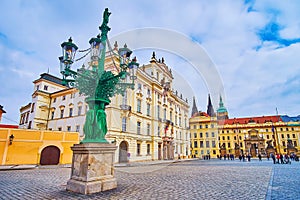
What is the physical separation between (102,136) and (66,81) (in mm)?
2881

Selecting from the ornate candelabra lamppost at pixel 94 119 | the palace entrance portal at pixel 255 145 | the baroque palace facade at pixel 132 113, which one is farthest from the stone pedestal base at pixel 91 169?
the palace entrance portal at pixel 255 145

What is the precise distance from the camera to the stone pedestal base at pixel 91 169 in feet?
21.1

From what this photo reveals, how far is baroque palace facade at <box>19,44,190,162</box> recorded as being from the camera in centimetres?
2478

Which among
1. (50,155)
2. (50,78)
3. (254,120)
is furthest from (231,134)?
(50,155)

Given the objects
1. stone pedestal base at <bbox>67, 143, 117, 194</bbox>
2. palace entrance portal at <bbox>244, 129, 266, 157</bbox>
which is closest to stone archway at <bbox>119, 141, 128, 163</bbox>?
stone pedestal base at <bbox>67, 143, 117, 194</bbox>

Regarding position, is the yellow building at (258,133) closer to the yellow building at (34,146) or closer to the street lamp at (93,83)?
the yellow building at (34,146)

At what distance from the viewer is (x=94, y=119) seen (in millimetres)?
7688

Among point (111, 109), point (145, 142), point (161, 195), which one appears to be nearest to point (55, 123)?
point (111, 109)

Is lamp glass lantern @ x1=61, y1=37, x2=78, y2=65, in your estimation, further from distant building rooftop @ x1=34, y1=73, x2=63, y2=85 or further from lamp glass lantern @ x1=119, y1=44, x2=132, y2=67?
distant building rooftop @ x1=34, y1=73, x2=63, y2=85

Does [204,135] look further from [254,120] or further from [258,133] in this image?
[254,120]

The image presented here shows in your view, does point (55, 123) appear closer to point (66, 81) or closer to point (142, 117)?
point (142, 117)

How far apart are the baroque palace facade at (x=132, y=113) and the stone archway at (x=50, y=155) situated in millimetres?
4033

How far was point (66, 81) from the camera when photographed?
792cm

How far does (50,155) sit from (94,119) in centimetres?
1819
